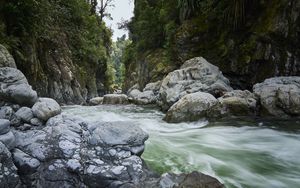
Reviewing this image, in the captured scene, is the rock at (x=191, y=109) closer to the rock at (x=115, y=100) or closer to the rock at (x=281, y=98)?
the rock at (x=281, y=98)

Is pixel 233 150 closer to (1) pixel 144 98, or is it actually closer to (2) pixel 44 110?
(2) pixel 44 110

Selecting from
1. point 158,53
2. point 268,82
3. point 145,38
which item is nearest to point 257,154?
point 268,82

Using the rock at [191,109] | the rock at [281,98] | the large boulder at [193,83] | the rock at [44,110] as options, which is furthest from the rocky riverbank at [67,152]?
the large boulder at [193,83]

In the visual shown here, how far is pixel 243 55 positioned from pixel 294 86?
358 cm

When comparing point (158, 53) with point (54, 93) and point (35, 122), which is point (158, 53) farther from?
point (35, 122)

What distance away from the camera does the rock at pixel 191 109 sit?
312 inches

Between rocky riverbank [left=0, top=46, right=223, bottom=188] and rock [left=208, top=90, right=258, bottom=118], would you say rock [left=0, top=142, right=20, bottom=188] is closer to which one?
rocky riverbank [left=0, top=46, right=223, bottom=188]

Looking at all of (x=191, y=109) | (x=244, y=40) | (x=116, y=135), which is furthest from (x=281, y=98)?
(x=116, y=135)

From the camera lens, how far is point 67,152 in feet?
11.9

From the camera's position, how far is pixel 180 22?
16.8 metres

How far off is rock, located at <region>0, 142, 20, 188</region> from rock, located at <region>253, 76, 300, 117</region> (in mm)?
6390

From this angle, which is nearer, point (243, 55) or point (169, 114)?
point (169, 114)

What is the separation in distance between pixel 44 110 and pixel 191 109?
4.51 meters

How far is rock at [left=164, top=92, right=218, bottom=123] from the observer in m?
7.93
